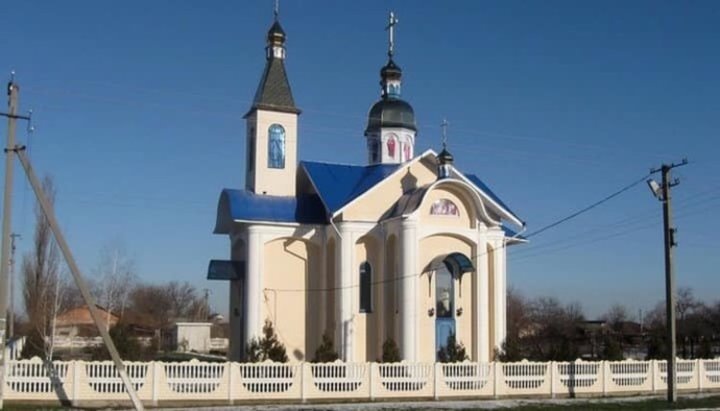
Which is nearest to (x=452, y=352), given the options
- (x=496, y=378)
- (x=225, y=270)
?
(x=496, y=378)

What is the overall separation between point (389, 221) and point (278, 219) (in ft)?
12.2

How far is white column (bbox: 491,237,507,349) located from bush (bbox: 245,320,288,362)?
7474mm

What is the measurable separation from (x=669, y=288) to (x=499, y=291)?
24.9ft

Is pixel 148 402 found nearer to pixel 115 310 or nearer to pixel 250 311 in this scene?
pixel 250 311

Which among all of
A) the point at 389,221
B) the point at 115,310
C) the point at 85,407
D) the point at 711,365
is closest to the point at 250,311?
the point at 389,221

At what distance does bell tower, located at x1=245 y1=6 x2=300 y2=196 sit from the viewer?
29.4m

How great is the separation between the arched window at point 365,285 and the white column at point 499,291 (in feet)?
14.0

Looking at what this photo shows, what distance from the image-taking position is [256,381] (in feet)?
64.7

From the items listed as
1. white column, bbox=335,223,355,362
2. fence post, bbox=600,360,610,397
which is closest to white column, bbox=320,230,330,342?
white column, bbox=335,223,355,362

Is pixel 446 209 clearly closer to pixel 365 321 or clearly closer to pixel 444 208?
pixel 444 208

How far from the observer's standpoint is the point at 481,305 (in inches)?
1085

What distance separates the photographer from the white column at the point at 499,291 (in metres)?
28.3

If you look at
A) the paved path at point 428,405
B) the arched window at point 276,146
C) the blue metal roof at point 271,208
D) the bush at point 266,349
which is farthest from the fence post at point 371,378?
the arched window at point 276,146

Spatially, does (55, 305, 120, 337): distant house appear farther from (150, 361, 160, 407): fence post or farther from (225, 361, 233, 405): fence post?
(150, 361, 160, 407): fence post
